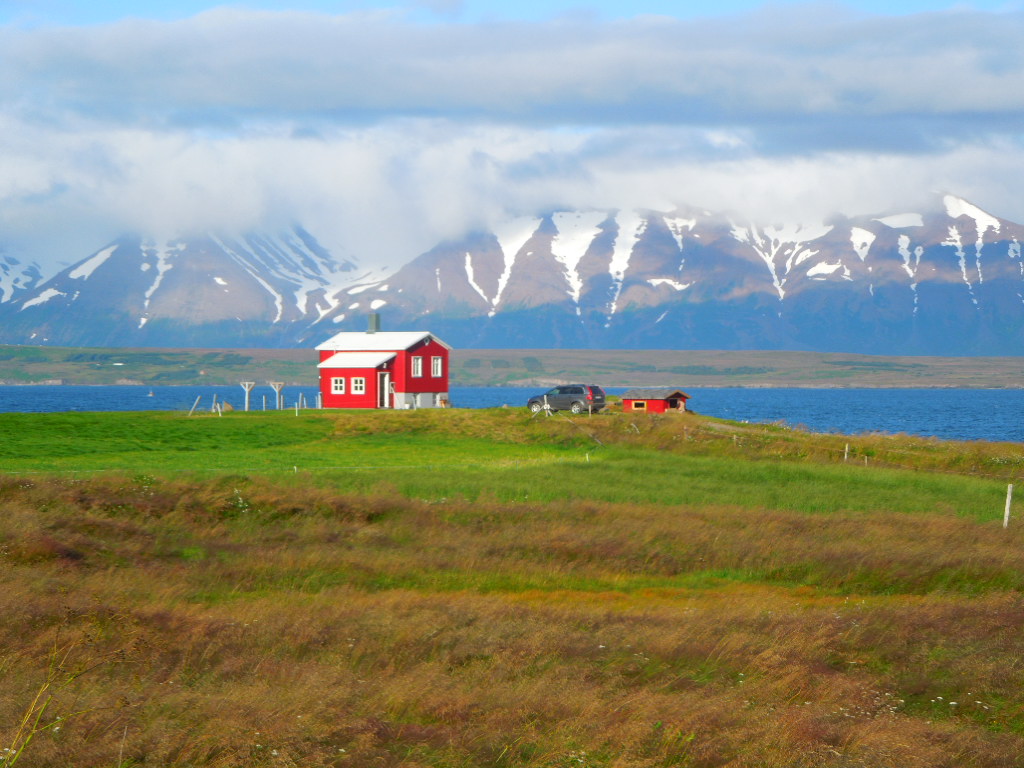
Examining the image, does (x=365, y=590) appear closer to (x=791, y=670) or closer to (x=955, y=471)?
(x=791, y=670)

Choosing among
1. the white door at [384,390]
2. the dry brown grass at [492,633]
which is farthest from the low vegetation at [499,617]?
the white door at [384,390]

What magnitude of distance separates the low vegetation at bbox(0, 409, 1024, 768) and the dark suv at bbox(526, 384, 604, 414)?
102 feet

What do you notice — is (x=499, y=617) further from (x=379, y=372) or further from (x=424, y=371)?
(x=424, y=371)

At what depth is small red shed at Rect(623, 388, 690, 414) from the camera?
79938 millimetres

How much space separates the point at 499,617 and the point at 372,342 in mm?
69290

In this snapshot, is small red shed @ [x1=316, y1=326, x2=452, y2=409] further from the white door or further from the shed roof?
the shed roof

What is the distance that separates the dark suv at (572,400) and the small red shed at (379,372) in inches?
403

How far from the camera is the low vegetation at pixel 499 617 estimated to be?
13.5 meters

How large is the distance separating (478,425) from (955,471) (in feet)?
84.2

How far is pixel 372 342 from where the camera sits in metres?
87.9

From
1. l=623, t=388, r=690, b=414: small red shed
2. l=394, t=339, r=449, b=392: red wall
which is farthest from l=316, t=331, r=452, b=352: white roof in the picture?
l=623, t=388, r=690, b=414: small red shed

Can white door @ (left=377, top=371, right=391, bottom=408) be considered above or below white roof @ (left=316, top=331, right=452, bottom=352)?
below

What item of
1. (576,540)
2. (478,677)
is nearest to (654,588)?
(576,540)

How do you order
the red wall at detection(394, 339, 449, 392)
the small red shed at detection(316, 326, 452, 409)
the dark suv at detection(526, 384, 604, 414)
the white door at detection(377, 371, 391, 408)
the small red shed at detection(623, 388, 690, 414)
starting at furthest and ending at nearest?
the red wall at detection(394, 339, 449, 392) < the white door at detection(377, 371, 391, 408) < the small red shed at detection(316, 326, 452, 409) < the small red shed at detection(623, 388, 690, 414) < the dark suv at detection(526, 384, 604, 414)
